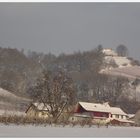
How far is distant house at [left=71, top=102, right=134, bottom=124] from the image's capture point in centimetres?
546

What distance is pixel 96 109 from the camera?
5504mm

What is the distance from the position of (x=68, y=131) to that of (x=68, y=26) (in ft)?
3.45

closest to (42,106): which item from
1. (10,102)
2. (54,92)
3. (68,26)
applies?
(54,92)

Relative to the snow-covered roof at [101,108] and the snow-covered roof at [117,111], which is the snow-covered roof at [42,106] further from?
the snow-covered roof at [117,111]

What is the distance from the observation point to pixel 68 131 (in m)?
5.27

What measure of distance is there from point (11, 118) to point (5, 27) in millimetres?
909

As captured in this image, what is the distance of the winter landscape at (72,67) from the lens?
5.38m

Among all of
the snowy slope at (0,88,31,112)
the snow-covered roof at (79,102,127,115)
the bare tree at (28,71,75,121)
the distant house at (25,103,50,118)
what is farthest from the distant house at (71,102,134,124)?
the snowy slope at (0,88,31,112)

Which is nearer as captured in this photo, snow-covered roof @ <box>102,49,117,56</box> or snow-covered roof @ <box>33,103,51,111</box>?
snow-covered roof @ <box>33,103,51,111</box>

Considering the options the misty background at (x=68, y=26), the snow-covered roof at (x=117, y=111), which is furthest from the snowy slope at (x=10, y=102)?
the snow-covered roof at (x=117, y=111)

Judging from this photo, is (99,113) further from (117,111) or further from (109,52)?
(109,52)

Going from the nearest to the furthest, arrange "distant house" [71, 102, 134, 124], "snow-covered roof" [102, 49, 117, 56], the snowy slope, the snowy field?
the snowy field, the snowy slope, "distant house" [71, 102, 134, 124], "snow-covered roof" [102, 49, 117, 56]

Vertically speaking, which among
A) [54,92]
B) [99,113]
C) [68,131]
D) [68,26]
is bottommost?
[68,131]

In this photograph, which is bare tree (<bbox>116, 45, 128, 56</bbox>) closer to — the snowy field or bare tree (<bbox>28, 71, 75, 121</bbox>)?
bare tree (<bbox>28, 71, 75, 121</bbox>)
